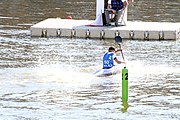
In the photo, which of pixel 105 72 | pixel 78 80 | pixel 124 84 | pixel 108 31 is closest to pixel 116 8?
pixel 108 31

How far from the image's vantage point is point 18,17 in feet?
152

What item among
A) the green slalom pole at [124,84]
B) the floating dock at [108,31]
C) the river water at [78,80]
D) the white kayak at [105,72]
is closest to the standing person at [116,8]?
the floating dock at [108,31]

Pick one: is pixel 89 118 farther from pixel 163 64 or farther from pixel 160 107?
pixel 163 64

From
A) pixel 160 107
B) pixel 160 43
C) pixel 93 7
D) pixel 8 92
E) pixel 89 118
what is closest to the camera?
pixel 89 118

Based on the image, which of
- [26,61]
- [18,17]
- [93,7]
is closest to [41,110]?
[26,61]

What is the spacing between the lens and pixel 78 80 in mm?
27422

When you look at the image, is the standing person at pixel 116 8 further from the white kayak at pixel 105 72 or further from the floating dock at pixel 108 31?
the white kayak at pixel 105 72

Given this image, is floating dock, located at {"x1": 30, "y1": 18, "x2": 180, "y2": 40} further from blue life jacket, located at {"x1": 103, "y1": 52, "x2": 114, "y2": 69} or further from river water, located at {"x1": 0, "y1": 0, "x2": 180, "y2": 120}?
blue life jacket, located at {"x1": 103, "y1": 52, "x2": 114, "y2": 69}

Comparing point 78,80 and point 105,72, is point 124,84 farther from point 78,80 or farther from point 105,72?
point 105,72

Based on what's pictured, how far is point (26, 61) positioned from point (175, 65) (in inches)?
230

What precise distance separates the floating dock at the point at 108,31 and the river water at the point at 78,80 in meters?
0.51

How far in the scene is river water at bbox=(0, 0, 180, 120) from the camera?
22.6 meters

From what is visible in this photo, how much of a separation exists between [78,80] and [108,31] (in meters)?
11.1

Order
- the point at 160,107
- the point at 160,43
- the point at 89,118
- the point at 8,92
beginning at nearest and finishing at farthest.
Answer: the point at 89,118
the point at 160,107
the point at 8,92
the point at 160,43
